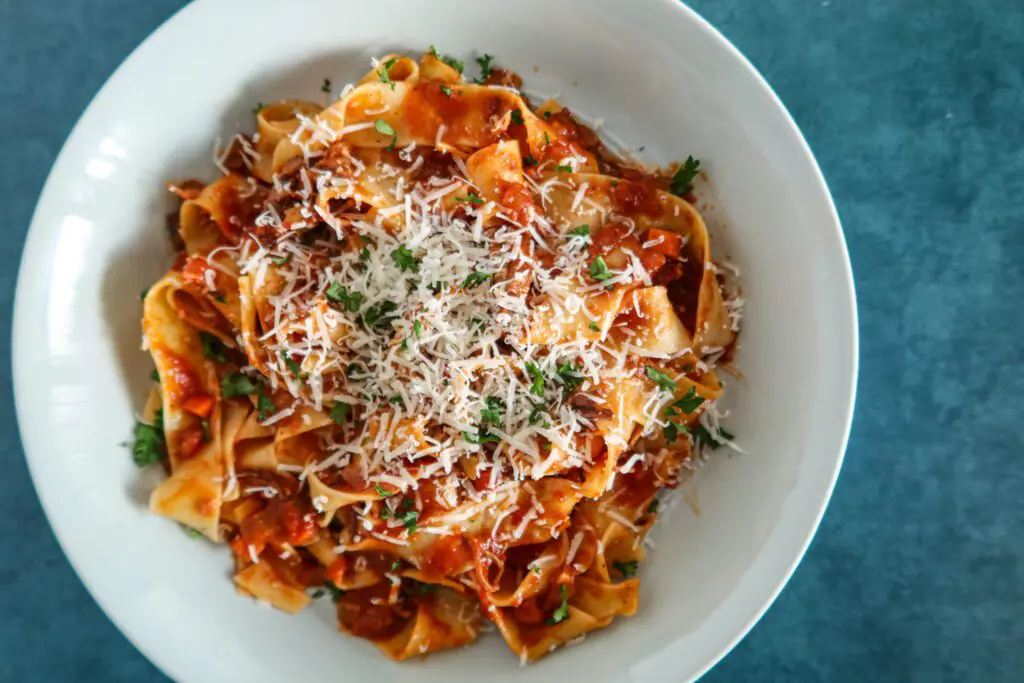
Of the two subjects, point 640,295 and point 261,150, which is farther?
point 261,150

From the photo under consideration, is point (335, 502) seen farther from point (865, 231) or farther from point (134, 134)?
point (865, 231)

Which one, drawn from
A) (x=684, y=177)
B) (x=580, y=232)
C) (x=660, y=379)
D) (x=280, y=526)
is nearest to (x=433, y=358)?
(x=580, y=232)

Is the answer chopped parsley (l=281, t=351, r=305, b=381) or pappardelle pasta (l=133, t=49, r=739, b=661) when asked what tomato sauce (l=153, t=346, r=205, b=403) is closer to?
pappardelle pasta (l=133, t=49, r=739, b=661)

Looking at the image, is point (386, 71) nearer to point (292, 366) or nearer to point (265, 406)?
point (292, 366)

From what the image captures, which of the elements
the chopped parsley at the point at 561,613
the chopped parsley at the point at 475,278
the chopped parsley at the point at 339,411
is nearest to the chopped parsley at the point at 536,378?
the chopped parsley at the point at 475,278

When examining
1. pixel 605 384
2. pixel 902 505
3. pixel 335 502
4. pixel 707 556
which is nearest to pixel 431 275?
pixel 605 384

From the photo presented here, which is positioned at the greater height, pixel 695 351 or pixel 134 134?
pixel 134 134

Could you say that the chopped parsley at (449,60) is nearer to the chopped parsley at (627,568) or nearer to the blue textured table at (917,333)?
the blue textured table at (917,333)
